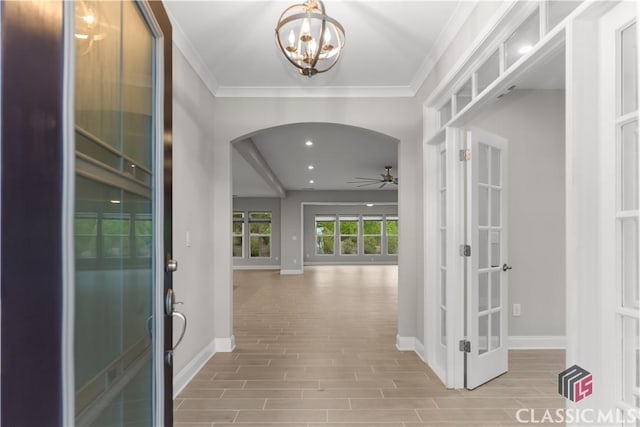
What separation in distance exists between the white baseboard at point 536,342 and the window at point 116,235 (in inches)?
158

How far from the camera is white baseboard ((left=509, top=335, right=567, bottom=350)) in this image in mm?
4027

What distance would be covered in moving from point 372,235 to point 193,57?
12795mm

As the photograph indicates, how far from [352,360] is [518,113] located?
307 centimetres

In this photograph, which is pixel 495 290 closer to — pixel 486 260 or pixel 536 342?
pixel 486 260

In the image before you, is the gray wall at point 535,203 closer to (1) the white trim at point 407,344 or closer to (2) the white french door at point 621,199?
(1) the white trim at point 407,344

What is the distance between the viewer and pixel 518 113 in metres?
4.09

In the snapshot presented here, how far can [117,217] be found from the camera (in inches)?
46.6

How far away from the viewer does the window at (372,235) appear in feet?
50.5

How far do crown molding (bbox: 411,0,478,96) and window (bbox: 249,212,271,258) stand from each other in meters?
11.0

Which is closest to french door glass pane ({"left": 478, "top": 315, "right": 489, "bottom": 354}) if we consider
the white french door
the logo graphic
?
the logo graphic

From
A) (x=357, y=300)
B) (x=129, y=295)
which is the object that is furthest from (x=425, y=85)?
(x=357, y=300)

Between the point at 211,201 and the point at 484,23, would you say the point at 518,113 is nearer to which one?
the point at 484,23

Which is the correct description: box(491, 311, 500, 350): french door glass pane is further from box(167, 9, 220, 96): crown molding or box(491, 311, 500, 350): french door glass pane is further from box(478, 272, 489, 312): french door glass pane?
box(167, 9, 220, 96): crown molding

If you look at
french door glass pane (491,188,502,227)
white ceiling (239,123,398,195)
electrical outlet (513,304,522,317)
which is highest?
white ceiling (239,123,398,195)
